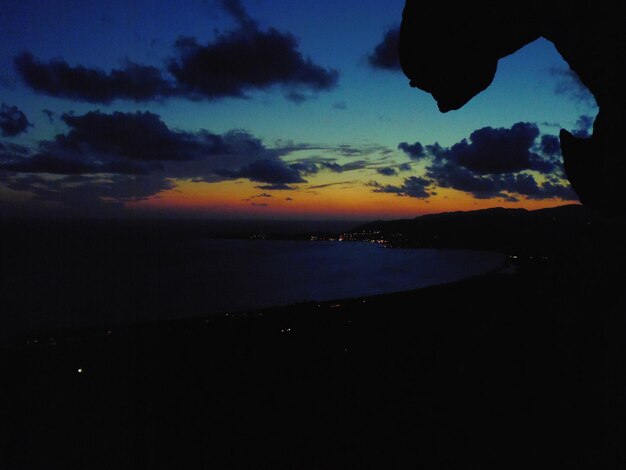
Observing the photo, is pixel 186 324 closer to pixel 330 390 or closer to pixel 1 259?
pixel 330 390

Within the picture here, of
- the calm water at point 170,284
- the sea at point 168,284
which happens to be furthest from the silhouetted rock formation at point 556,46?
the calm water at point 170,284

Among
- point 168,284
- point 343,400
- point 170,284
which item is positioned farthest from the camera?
point 170,284

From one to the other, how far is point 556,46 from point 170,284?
7517 cm

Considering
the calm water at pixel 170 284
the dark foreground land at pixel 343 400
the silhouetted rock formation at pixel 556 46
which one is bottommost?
the calm water at pixel 170 284

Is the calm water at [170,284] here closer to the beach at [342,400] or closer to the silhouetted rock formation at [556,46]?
the beach at [342,400]

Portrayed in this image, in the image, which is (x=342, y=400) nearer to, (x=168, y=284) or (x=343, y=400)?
(x=343, y=400)

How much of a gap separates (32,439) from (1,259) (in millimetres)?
123224

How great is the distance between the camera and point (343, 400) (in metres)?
11.9

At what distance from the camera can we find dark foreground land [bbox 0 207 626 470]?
26.7 feet

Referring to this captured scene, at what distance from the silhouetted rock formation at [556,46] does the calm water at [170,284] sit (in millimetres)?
47311

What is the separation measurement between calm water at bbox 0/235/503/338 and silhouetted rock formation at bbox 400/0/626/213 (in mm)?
47311

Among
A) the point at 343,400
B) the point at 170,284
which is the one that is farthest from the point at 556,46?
the point at 170,284

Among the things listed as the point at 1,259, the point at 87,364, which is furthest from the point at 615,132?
the point at 1,259

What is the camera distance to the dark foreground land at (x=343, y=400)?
26.7ft
